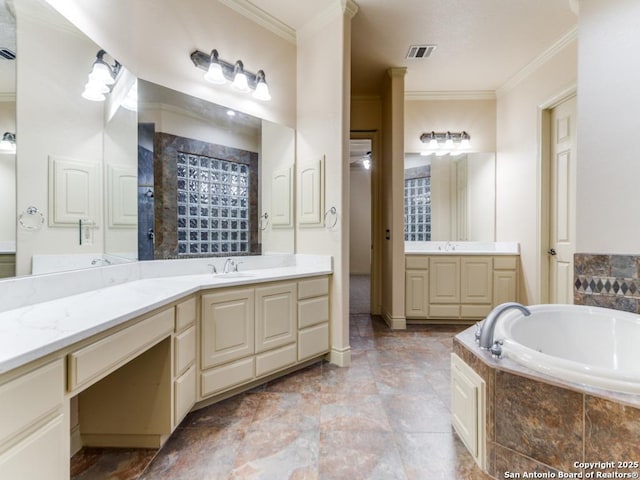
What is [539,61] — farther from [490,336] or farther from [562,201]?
[490,336]

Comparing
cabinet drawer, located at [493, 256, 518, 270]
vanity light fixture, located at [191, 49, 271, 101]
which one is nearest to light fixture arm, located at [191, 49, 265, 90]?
vanity light fixture, located at [191, 49, 271, 101]

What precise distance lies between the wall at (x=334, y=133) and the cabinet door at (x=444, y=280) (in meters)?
1.45

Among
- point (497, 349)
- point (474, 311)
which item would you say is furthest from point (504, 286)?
point (497, 349)

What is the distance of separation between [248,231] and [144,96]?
1164 mm

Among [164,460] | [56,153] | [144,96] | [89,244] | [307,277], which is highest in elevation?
[144,96]

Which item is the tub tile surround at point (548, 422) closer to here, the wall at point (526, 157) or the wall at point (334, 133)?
the wall at point (334, 133)

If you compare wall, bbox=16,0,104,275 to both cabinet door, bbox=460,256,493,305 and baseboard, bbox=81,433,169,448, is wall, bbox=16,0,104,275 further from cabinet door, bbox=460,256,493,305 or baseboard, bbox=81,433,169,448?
cabinet door, bbox=460,256,493,305

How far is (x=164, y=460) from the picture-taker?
135 cm

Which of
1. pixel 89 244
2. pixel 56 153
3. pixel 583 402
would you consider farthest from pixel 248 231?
pixel 583 402

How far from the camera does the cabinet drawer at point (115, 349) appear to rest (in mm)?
884

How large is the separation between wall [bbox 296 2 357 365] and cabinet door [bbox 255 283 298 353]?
1.37 ft

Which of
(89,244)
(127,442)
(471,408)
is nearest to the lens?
(471,408)

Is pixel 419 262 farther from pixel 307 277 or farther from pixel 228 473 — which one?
pixel 228 473

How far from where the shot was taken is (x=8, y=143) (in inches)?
45.5
